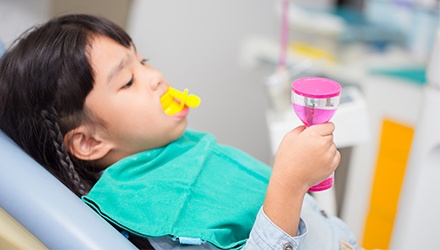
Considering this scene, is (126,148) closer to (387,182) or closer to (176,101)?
(176,101)

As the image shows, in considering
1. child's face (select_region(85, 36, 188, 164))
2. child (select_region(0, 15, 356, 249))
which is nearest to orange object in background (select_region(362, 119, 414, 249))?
child (select_region(0, 15, 356, 249))

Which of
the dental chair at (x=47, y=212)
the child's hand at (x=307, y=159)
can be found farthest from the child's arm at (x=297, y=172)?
the dental chair at (x=47, y=212)

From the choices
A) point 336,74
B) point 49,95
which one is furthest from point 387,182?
point 49,95

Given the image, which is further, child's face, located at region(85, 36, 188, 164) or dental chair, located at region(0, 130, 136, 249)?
child's face, located at region(85, 36, 188, 164)

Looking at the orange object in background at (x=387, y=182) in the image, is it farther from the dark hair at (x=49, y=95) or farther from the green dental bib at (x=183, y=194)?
the dark hair at (x=49, y=95)

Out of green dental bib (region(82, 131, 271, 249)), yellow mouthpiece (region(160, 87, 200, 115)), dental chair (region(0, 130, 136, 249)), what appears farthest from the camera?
yellow mouthpiece (region(160, 87, 200, 115))

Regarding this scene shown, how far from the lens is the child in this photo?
2.62 ft

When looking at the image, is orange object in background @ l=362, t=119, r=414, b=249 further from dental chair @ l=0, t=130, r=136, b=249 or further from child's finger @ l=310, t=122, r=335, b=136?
dental chair @ l=0, t=130, r=136, b=249

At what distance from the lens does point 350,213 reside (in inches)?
61.8

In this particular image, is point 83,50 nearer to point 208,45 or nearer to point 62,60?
point 62,60

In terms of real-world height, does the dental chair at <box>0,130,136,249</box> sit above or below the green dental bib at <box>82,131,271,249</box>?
above

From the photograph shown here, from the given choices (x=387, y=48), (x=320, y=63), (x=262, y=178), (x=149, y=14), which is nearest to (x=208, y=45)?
(x=149, y=14)

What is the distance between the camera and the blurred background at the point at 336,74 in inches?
40.5

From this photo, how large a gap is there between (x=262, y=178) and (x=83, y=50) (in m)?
0.33
